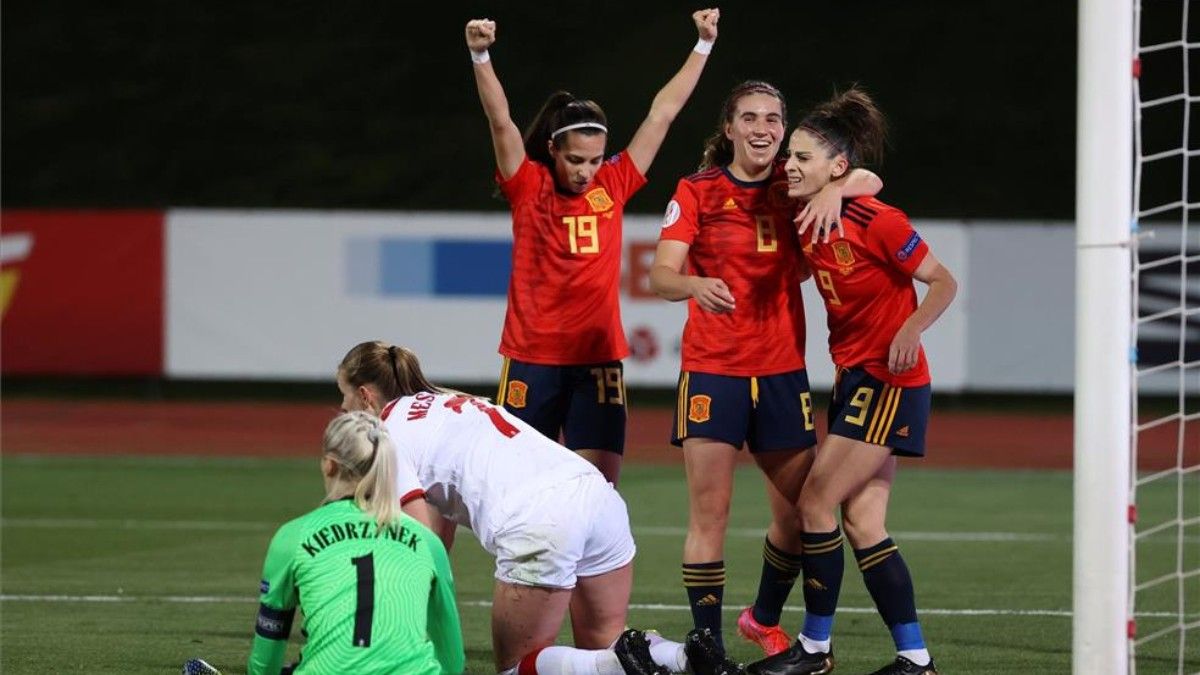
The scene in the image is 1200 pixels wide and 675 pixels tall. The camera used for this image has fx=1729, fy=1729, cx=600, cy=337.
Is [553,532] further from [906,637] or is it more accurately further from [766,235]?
[766,235]

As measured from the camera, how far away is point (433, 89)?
80.3ft

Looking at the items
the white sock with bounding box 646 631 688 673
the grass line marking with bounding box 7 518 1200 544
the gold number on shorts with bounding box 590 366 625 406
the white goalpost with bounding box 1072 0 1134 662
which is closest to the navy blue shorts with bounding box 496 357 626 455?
the gold number on shorts with bounding box 590 366 625 406

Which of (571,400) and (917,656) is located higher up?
(571,400)

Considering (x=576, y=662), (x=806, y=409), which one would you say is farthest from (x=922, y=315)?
(x=576, y=662)

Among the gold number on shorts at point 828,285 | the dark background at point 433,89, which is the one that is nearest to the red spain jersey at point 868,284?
the gold number on shorts at point 828,285

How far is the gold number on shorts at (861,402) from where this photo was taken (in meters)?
6.04

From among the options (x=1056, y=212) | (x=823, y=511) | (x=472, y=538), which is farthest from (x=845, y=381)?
(x=1056, y=212)

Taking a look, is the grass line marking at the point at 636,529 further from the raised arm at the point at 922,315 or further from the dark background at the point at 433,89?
the dark background at the point at 433,89

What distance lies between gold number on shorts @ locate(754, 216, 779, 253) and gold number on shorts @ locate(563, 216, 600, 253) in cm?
68

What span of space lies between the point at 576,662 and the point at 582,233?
1917 mm

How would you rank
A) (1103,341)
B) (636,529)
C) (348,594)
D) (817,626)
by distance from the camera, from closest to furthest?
1. (348,594)
2. (1103,341)
3. (817,626)
4. (636,529)

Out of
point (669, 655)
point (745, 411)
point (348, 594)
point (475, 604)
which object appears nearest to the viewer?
point (348, 594)

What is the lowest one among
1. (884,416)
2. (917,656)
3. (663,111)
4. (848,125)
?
(917,656)

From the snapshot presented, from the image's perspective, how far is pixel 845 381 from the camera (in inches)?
243
